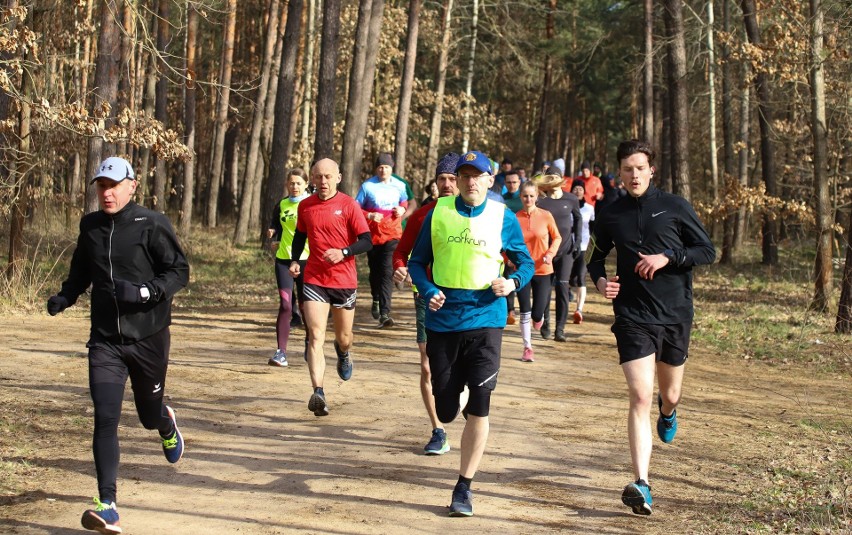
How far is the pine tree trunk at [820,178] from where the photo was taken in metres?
18.5

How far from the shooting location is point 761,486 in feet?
26.2

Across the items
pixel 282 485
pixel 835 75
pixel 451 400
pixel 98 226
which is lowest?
pixel 282 485

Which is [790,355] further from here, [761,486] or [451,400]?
[451,400]

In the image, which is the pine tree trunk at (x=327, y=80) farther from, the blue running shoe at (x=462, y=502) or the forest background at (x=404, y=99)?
the blue running shoe at (x=462, y=502)

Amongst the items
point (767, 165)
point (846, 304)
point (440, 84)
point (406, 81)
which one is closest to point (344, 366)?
point (846, 304)

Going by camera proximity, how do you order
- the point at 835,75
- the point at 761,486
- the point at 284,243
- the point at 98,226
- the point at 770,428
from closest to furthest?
Result: the point at 98,226 → the point at 761,486 → the point at 770,428 → the point at 284,243 → the point at 835,75

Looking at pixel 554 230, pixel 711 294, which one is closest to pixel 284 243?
pixel 554 230

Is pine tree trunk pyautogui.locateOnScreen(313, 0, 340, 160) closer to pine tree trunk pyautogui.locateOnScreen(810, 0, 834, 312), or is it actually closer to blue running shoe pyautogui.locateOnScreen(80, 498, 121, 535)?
pine tree trunk pyautogui.locateOnScreen(810, 0, 834, 312)

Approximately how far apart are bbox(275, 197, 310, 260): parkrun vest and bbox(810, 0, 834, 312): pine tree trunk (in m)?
9.70

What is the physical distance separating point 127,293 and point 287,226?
6.11 metres

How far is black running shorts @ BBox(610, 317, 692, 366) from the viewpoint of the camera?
728cm

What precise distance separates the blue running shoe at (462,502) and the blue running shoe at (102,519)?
76.1 inches

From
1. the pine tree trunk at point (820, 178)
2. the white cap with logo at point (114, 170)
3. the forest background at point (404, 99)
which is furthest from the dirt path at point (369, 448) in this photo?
the pine tree trunk at point (820, 178)

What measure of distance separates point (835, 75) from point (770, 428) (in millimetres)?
13915
